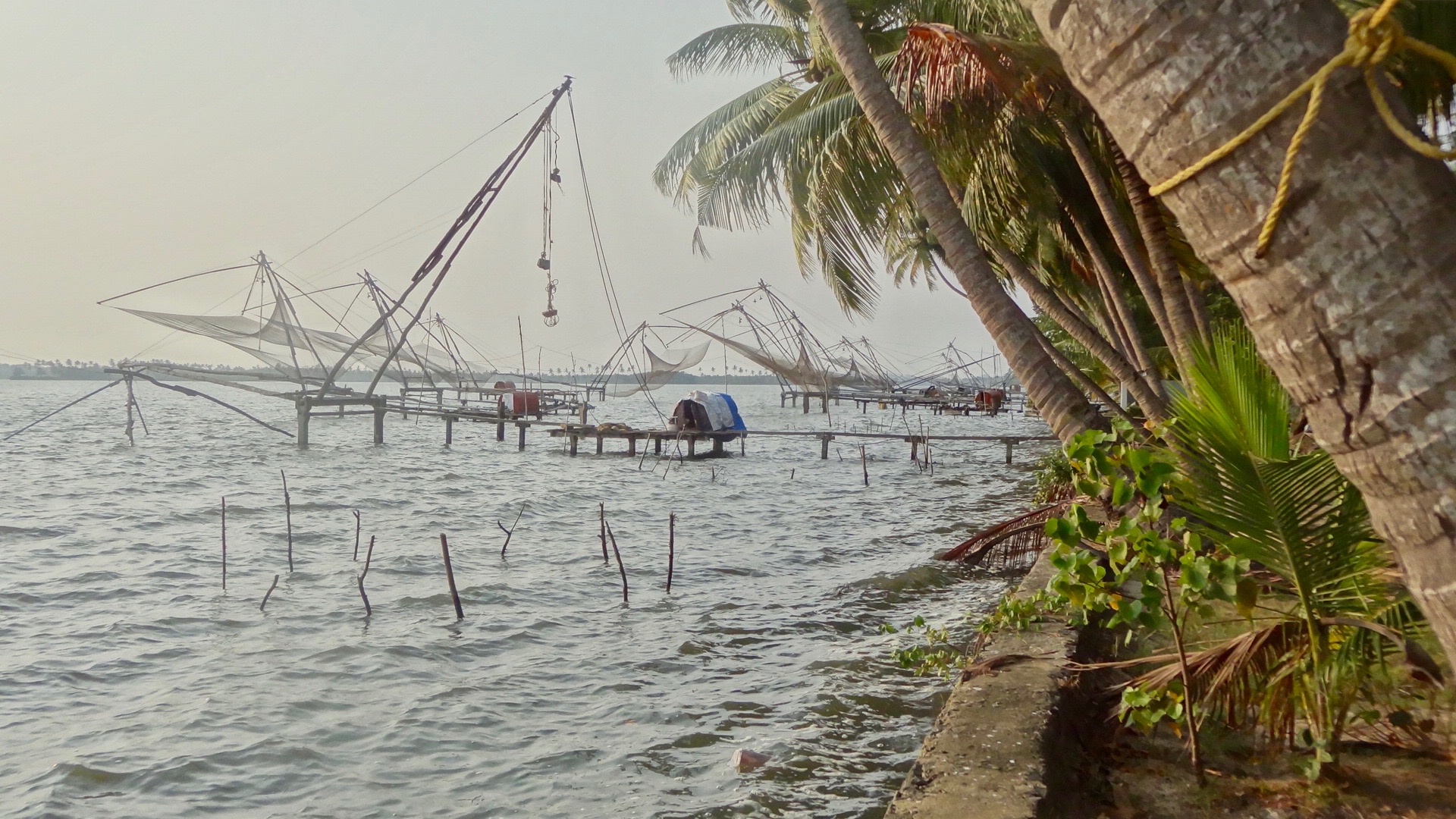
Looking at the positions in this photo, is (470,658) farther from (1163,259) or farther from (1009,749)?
(1163,259)

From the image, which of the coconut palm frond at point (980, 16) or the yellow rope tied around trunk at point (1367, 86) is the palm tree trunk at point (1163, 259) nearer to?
the coconut palm frond at point (980, 16)

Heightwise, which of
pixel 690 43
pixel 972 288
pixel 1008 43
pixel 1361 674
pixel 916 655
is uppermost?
pixel 690 43

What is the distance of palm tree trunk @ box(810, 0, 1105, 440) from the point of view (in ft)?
13.1

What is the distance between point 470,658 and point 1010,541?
15.6 ft

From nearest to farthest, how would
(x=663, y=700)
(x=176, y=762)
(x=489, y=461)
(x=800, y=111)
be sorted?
(x=176, y=762) < (x=663, y=700) < (x=800, y=111) < (x=489, y=461)

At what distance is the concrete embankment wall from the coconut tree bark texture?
1.66 metres

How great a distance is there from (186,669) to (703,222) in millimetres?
8281

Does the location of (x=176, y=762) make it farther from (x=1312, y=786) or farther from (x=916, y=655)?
(x=1312, y=786)

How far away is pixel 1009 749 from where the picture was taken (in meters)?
3.00

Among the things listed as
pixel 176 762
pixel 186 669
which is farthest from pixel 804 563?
pixel 176 762

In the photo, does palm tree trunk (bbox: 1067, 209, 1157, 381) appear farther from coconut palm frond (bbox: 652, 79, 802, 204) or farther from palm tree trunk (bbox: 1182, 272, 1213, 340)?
coconut palm frond (bbox: 652, 79, 802, 204)

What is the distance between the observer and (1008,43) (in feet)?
18.1

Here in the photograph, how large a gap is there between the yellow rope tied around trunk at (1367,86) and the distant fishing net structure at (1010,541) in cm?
591

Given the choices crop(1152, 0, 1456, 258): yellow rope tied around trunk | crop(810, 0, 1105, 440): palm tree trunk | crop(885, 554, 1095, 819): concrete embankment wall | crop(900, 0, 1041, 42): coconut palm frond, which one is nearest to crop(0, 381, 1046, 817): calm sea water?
crop(885, 554, 1095, 819): concrete embankment wall
